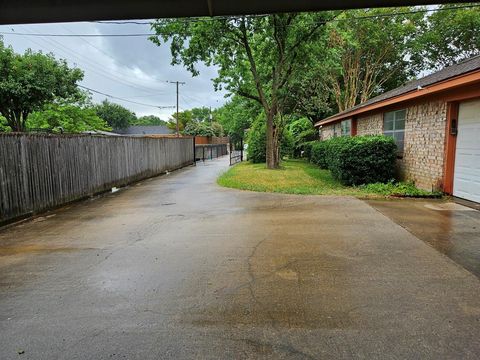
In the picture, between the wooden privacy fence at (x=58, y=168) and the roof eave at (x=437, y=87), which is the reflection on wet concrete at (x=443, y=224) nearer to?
the roof eave at (x=437, y=87)

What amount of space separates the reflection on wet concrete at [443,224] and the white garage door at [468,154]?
20.1 inches

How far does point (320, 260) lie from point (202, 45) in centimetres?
1378

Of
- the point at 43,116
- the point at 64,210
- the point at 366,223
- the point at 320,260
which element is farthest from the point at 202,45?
the point at 43,116

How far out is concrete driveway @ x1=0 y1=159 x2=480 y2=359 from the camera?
2566mm

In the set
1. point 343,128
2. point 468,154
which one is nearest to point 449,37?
point 343,128

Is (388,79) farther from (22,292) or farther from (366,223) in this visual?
(22,292)

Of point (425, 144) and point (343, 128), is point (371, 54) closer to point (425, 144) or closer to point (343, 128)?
point (343, 128)

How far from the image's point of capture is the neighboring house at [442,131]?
7.62 m

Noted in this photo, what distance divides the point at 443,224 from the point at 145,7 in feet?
19.8

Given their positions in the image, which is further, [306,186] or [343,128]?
[343,128]

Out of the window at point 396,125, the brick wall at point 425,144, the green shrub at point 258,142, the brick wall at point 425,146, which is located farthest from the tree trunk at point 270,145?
the brick wall at point 425,144

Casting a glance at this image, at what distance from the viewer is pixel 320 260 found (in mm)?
4367

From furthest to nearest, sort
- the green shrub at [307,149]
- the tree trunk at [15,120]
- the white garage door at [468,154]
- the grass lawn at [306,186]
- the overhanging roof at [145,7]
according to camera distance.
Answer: the green shrub at [307,149], the tree trunk at [15,120], the grass lawn at [306,186], the white garage door at [468,154], the overhanging roof at [145,7]

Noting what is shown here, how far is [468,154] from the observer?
7855mm
